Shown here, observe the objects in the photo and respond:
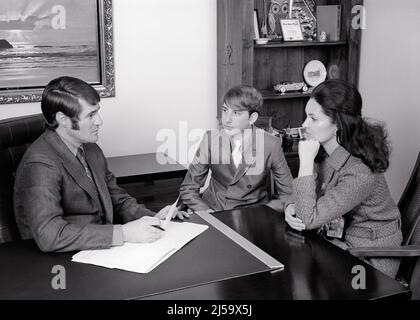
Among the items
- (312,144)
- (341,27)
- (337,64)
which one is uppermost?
(341,27)

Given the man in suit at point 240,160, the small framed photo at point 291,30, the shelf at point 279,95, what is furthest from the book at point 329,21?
the man in suit at point 240,160

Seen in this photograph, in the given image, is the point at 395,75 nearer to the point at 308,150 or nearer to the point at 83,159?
the point at 308,150

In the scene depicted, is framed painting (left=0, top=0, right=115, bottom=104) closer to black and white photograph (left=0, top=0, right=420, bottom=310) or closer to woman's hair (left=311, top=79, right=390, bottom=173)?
black and white photograph (left=0, top=0, right=420, bottom=310)

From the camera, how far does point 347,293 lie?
4.63 feet

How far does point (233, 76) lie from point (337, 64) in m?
0.95

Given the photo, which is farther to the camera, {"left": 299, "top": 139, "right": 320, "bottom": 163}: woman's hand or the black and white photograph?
{"left": 299, "top": 139, "right": 320, "bottom": 163}: woman's hand

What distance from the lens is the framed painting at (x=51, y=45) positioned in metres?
3.00

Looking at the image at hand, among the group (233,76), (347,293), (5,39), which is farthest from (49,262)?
(233,76)

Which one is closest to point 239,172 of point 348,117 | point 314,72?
point 348,117

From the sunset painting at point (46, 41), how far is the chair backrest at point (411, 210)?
6.66ft

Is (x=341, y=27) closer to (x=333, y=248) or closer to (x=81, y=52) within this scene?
(x=81, y=52)

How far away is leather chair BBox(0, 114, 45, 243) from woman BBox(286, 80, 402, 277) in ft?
3.49

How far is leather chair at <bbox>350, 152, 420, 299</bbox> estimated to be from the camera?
1.83 m

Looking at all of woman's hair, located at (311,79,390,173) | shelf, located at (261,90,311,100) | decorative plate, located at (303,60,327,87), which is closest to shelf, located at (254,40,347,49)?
decorative plate, located at (303,60,327,87)
